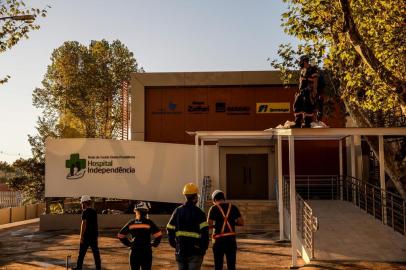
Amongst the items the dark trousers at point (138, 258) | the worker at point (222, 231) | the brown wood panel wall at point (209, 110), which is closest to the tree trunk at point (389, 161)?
the brown wood panel wall at point (209, 110)

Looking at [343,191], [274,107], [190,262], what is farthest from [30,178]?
[190,262]

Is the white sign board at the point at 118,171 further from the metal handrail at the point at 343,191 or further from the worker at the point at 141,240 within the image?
the worker at the point at 141,240

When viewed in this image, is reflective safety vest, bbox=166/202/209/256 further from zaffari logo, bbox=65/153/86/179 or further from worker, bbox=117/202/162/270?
zaffari logo, bbox=65/153/86/179

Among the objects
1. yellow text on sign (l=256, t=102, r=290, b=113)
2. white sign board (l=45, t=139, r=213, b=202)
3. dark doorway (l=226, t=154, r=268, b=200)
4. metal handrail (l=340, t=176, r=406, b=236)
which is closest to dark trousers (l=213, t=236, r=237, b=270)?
metal handrail (l=340, t=176, r=406, b=236)

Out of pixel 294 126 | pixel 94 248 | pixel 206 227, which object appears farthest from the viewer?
pixel 294 126

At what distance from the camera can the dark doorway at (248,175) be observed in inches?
1034

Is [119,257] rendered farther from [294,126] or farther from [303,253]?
[294,126]

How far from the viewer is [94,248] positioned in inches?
443

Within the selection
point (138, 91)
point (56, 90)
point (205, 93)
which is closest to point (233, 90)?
point (205, 93)

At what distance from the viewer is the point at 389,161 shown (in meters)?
17.8

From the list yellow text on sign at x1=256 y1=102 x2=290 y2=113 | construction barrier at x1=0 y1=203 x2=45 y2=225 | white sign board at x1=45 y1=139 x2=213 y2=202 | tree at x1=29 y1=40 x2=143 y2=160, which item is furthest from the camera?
tree at x1=29 y1=40 x2=143 y2=160

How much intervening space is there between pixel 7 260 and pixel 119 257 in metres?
3.29

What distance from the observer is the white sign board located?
23.5m

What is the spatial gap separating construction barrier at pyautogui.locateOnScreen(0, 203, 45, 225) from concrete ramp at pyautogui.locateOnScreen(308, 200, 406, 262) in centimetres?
2083
